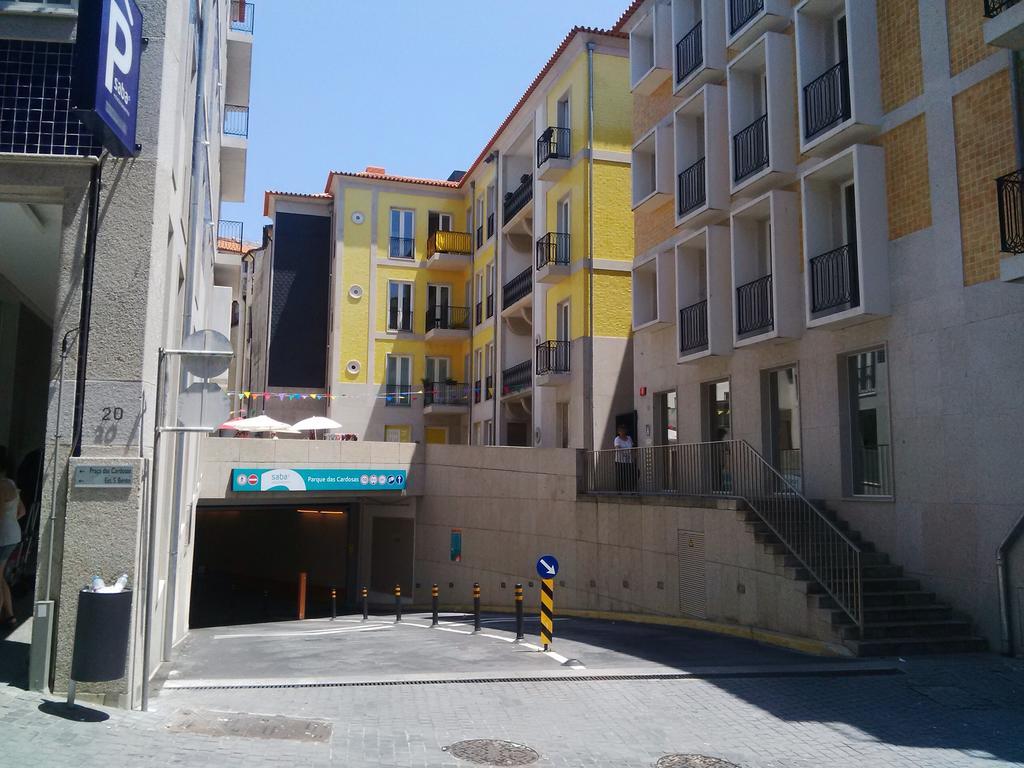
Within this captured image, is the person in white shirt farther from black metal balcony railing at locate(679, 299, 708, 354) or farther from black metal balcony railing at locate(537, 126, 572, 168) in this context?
black metal balcony railing at locate(537, 126, 572, 168)

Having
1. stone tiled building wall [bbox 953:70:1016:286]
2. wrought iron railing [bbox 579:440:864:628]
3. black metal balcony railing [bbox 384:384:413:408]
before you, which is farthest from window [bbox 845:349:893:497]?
black metal balcony railing [bbox 384:384:413:408]

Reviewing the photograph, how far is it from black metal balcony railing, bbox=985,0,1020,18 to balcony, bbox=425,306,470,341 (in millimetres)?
27049

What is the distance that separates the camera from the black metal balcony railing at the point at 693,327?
64.4 ft

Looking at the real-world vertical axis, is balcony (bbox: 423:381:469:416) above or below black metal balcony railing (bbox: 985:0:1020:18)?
below

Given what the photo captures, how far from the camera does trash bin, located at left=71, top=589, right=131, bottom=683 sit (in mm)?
7562

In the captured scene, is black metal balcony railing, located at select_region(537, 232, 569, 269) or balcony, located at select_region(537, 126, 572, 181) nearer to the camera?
black metal balcony railing, located at select_region(537, 232, 569, 269)

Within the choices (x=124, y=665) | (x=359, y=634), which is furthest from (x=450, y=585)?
(x=124, y=665)

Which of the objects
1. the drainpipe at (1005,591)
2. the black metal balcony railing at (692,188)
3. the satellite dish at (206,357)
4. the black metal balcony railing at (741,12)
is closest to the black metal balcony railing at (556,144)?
the black metal balcony railing at (692,188)

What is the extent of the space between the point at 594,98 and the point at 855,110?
12.6 meters

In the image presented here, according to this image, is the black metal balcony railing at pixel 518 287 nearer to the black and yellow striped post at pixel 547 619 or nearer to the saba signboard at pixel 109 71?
the black and yellow striped post at pixel 547 619

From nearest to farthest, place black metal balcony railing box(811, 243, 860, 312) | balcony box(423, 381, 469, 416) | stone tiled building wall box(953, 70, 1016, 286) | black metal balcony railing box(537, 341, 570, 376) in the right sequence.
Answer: stone tiled building wall box(953, 70, 1016, 286) → black metal balcony railing box(811, 243, 860, 312) → black metal balcony railing box(537, 341, 570, 376) → balcony box(423, 381, 469, 416)

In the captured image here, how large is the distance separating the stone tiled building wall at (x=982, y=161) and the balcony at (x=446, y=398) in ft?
84.3

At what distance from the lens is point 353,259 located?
128 ft

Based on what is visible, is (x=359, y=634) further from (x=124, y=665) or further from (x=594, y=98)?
(x=594, y=98)
